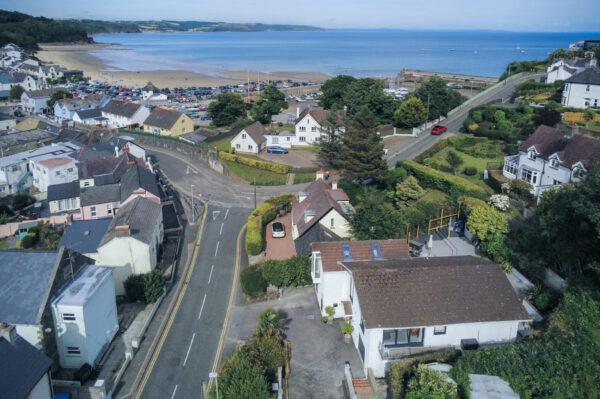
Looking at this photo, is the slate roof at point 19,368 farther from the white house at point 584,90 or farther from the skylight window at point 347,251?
the white house at point 584,90

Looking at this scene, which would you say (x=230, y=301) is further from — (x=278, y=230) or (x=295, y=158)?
(x=295, y=158)

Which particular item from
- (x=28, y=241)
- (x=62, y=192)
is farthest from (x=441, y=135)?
(x=28, y=241)

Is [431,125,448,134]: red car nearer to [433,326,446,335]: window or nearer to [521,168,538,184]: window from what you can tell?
[521,168,538,184]: window

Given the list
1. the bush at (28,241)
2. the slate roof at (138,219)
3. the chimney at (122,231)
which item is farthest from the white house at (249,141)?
the chimney at (122,231)

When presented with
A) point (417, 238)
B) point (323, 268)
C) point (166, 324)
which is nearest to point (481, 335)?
point (323, 268)

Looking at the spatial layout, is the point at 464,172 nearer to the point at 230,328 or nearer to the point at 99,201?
the point at 230,328

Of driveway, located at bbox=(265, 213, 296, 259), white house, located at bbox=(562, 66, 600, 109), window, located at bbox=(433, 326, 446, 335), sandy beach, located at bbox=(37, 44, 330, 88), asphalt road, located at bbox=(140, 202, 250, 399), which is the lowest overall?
asphalt road, located at bbox=(140, 202, 250, 399)

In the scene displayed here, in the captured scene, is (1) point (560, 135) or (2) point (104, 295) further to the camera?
(1) point (560, 135)

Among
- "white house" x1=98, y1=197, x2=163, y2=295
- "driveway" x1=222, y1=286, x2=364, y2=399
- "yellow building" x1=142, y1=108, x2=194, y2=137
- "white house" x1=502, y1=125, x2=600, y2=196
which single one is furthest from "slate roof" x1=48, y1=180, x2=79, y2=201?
"white house" x1=502, y1=125, x2=600, y2=196
